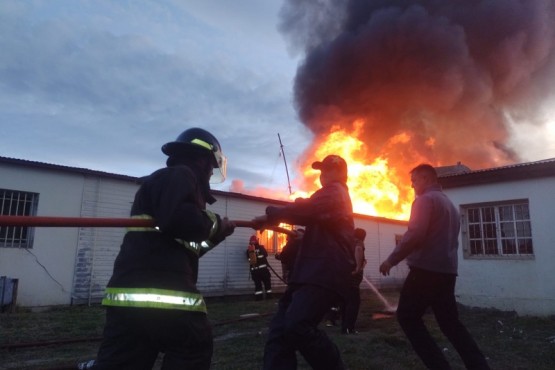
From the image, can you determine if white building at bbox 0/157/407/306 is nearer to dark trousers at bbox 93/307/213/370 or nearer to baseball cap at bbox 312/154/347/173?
baseball cap at bbox 312/154/347/173

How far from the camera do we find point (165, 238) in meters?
2.37

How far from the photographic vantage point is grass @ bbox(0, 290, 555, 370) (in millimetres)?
5180

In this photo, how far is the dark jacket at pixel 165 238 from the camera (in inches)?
88.9

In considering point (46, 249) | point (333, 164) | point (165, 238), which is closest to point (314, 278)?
point (333, 164)

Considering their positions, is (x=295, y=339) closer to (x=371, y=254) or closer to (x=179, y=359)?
(x=179, y=359)

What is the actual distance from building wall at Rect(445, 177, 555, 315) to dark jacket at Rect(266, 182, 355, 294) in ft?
27.2

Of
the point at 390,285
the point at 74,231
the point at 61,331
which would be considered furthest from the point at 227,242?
the point at 390,285

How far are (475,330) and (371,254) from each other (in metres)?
13.0

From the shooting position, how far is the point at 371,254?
68.0 feet

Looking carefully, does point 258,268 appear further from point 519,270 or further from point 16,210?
point 519,270

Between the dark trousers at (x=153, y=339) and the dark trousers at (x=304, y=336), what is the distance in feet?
2.97

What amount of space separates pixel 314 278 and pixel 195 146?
134 centimetres

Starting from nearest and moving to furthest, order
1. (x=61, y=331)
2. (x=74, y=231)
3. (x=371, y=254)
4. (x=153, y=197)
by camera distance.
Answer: (x=153, y=197), (x=61, y=331), (x=74, y=231), (x=371, y=254)

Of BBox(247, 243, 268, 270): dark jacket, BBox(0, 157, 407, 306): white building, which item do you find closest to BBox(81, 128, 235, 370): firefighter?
BBox(0, 157, 407, 306): white building
